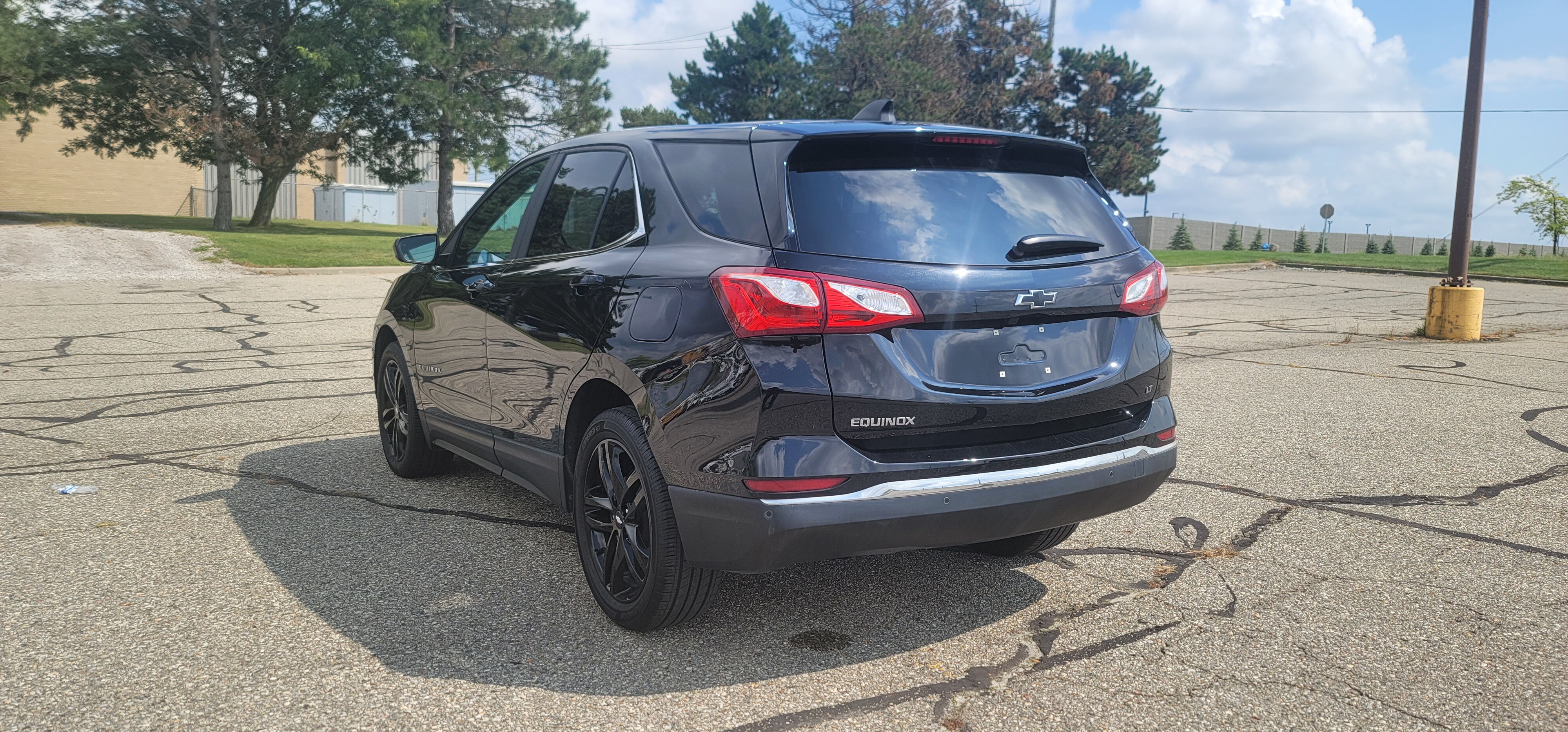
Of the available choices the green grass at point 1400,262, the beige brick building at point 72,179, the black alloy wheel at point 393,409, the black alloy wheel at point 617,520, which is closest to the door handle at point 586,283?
the black alloy wheel at point 617,520

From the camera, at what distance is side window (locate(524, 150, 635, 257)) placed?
411 centimetres

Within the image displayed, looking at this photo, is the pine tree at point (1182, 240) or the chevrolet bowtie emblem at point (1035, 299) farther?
the pine tree at point (1182, 240)

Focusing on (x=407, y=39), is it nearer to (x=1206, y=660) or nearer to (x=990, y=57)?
(x=990, y=57)

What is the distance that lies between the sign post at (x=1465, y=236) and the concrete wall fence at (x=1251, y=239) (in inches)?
1516

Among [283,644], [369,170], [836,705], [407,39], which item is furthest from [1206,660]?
[369,170]

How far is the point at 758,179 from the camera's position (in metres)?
3.38

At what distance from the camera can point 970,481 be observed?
10.5 ft

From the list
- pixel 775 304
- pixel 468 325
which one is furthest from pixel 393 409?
pixel 775 304

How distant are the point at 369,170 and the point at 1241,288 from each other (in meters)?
32.3

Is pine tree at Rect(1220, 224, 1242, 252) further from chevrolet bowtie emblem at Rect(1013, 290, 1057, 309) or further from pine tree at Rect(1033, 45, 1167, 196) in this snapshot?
chevrolet bowtie emblem at Rect(1013, 290, 1057, 309)

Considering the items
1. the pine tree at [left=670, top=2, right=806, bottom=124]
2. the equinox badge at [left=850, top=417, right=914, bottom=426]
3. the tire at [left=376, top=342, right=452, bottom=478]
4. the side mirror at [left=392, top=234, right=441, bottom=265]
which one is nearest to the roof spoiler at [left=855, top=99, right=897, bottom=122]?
the equinox badge at [left=850, top=417, right=914, bottom=426]

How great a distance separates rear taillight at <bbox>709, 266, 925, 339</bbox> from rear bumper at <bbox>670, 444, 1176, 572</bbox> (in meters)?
0.46

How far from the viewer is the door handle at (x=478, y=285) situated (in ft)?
15.3

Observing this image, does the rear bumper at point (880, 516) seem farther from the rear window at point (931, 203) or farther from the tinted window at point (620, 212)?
the tinted window at point (620, 212)
